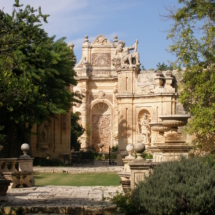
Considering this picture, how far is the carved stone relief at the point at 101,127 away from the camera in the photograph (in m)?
48.7

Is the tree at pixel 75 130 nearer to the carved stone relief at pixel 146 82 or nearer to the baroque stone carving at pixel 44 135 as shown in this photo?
the baroque stone carving at pixel 44 135

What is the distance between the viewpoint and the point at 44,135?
33.3 metres

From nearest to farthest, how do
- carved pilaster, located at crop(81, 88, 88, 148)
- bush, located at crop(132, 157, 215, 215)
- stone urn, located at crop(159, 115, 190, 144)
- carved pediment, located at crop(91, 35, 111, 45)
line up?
bush, located at crop(132, 157, 215, 215)
stone urn, located at crop(159, 115, 190, 144)
carved pilaster, located at crop(81, 88, 88, 148)
carved pediment, located at crop(91, 35, 111, 45)

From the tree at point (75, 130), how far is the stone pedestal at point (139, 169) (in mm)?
32411

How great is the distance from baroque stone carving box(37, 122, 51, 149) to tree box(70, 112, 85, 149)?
10.4 m

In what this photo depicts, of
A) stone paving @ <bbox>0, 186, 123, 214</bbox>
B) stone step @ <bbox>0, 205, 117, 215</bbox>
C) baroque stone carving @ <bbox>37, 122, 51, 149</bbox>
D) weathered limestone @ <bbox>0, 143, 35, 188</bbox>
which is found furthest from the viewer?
baroque stone carving @ <bbox>37, 122, 51, 149</bbox>

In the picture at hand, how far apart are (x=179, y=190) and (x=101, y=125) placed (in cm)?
3896

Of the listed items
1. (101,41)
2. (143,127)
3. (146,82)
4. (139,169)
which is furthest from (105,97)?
(139,169)

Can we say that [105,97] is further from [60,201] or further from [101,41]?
[60,201]

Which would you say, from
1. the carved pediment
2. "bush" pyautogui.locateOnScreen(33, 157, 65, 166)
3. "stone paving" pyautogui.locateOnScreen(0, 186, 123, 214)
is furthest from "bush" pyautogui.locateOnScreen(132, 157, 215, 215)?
the carved pediment

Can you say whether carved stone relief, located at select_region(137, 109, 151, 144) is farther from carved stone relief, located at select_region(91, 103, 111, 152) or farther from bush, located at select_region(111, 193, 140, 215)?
bush, located at select_region(111, 193, 140, 215)

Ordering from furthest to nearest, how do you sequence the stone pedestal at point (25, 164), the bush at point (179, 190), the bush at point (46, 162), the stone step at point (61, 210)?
the bush at point (46, 162) → the stone pedestal at point (25, 164) → the stone step at point (61, 210) → the bush at point (179, 190)

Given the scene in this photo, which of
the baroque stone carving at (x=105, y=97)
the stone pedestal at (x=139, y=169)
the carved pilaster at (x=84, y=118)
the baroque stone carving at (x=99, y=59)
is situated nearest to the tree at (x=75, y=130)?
the carved pilaster at (x=84, y=118)

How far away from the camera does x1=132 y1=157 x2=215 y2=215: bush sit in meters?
9.77
